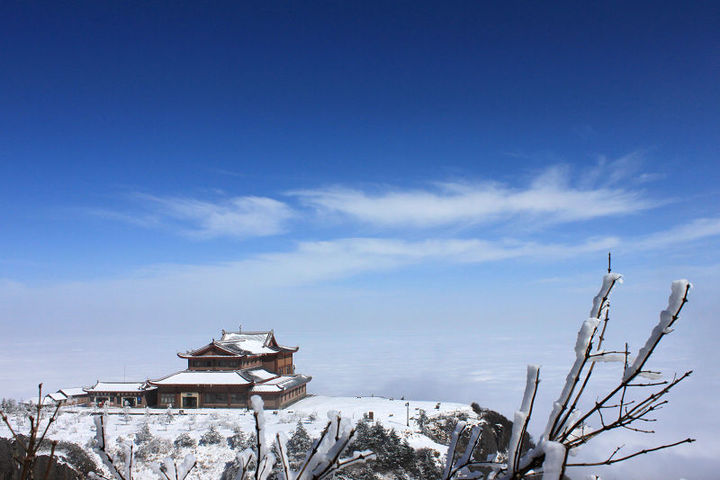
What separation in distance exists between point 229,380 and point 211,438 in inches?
366

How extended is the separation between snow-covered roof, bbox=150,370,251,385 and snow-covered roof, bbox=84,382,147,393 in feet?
7.69

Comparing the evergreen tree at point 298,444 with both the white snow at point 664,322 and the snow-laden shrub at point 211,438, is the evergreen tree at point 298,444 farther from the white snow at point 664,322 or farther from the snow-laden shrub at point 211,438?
the white snow at point 664,322

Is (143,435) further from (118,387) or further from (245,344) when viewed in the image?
(245,344)

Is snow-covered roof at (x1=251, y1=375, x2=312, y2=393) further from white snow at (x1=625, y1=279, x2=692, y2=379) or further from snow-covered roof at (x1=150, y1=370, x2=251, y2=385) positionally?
white snow at (x1=625, y1=279, x2=692, y2=379)

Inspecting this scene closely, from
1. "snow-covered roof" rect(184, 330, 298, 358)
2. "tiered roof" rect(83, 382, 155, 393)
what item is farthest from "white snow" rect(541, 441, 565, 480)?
"tiered roof" rect(83, 382, 155, 393)

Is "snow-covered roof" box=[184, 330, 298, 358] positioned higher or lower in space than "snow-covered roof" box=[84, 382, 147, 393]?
higher

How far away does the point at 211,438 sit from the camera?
1050 inches

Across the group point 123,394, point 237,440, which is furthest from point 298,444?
point 123,394

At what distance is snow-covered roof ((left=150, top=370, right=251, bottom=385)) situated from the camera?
35594 mm

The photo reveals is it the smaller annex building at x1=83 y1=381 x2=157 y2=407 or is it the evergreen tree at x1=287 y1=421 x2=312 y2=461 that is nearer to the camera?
the evergreen tree at x1=287 y1=421 x2=312 y2=461

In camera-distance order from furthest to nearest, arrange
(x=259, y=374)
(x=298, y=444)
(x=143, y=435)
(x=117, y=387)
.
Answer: (x=259, y=374), (x=117, y=387), (x=143, y=435), (x=298, y=444)

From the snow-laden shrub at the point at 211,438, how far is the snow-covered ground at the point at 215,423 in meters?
0.35

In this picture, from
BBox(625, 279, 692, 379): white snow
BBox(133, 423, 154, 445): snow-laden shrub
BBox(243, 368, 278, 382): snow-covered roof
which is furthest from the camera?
BBox(243, 368, 278, 382): snow-covered roof

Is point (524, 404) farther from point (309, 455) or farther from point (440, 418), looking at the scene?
A: point (440, 418)
